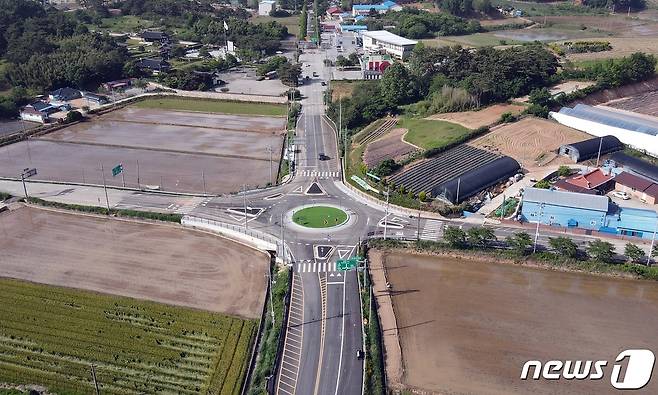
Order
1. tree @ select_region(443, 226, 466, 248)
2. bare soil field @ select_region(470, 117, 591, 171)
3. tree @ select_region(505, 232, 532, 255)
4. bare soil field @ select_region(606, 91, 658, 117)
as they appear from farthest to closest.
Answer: bare soil field @ select_region(606, 91, 658, 117)
bare soil field @ select_region(470, 117, 591, 171)
tree @ select_region(443, 226, 466, 248)
tree @ select_region(505, 232, 532, 255)

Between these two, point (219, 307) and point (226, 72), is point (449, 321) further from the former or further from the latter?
point (226, 72)

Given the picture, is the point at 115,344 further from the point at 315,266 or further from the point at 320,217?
the point at 320,217

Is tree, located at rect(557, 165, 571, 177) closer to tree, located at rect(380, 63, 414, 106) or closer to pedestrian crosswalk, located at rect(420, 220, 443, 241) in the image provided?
Answer: pedestrian crosswalk, located at rect(420, 220, 443, 241)

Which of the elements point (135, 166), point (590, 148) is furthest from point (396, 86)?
point (135, 166)

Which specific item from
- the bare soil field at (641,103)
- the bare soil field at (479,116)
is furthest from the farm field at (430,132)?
the bare soil field at (641,103)

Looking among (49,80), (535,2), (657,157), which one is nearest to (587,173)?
(657,157)

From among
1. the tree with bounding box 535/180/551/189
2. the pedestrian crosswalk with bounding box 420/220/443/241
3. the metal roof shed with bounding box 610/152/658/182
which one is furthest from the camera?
the metal roof shed with bounding box 610/152/658/182

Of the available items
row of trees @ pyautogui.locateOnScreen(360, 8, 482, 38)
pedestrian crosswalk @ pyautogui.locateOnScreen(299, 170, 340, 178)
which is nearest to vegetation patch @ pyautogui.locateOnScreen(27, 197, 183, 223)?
pedestrian crosswalk @ pyautogui.locateOnScreen(299, 170, 340, 178)
